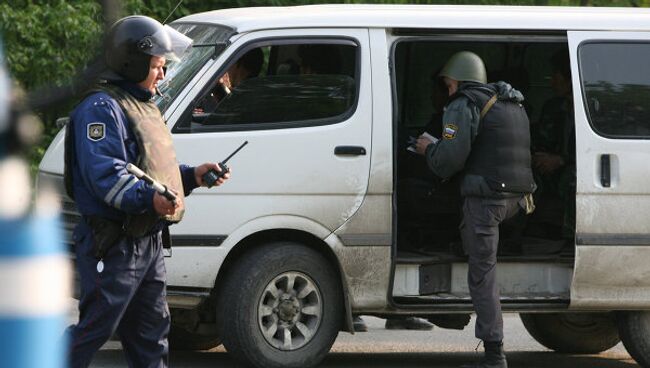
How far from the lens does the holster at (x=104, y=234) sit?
5.46 m

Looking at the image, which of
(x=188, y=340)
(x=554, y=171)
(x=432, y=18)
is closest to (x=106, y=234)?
(x=432, y=18)

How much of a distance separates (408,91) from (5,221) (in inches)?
274

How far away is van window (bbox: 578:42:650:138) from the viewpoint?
7887 millimetres

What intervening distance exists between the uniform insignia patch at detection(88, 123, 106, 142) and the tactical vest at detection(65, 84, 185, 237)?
0.09 meters

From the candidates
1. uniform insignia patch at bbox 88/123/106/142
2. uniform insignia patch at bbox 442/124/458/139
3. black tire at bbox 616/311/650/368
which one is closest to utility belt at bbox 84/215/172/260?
uniform insignia patch at bbox 88/123/106/142

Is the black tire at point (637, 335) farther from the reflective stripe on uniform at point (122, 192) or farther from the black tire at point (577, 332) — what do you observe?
the reflective stripe on uniform at point (122, 192)

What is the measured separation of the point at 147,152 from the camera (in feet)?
18.0

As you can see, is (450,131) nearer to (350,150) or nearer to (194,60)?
(350,150)

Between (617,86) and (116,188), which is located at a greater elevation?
(617,86)

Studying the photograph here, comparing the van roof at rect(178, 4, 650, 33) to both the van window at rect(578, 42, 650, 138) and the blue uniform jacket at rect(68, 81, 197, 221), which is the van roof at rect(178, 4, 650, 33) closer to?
the van window at rect(578, 42, 650, 138)

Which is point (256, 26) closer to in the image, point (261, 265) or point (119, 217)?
point (261, 265)

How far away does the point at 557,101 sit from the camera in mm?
8547

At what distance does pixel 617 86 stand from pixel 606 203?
0.70 m

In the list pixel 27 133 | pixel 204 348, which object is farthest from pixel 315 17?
pixel 27 133
